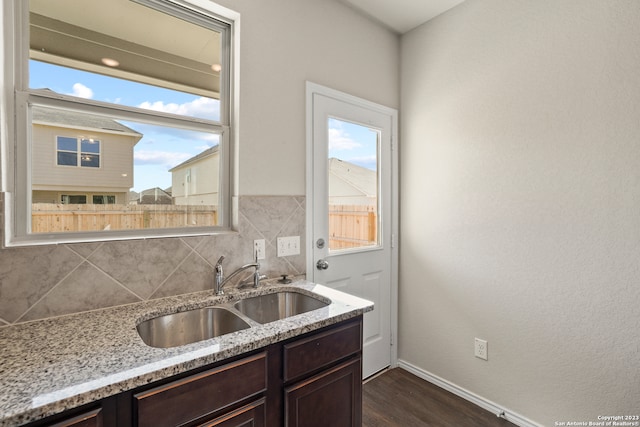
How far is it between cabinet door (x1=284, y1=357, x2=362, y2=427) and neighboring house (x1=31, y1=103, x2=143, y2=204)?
1215 millimetres

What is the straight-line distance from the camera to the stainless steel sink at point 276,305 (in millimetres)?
1652

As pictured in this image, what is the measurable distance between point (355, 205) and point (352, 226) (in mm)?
162

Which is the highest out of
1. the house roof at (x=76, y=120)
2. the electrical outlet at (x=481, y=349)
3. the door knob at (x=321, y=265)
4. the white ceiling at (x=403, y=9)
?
the white ceiling at (x=403, y=9)

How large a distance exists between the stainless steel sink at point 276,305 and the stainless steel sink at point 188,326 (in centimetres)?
16

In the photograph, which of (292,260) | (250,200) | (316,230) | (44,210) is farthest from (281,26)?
(44,210)

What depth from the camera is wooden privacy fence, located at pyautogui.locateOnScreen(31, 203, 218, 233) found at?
134 centimetres

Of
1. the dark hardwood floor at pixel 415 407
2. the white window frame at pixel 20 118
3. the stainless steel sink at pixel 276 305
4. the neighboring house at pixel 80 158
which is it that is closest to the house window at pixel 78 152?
the neighboring house at pixel 80 158

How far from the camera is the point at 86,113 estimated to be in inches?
56.2

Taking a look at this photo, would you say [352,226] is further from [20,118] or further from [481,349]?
[20,118]

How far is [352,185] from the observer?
7.70 feet

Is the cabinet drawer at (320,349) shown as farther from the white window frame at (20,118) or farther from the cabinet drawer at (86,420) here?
the white window frame at (20,118)

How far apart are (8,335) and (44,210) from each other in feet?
1.66

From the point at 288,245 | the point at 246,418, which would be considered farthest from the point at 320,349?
the point at 288,245

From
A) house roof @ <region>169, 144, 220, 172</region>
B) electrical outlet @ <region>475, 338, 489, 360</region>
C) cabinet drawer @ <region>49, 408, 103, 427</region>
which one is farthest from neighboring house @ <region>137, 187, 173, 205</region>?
electrical outlet @ <region>475, 338, 489, 360</region>
